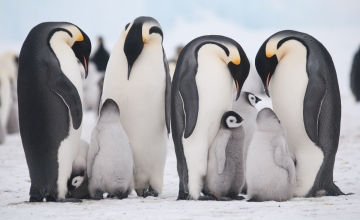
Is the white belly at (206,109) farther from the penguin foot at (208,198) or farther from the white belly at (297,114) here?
the white belly at (297,114)

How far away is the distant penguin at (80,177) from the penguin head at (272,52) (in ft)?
5.30

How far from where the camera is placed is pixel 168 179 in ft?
22.0

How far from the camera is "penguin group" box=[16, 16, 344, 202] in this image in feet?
16.1

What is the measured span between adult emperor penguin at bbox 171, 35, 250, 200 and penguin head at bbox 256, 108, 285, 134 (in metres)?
0.45

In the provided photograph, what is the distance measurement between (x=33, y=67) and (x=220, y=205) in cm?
178

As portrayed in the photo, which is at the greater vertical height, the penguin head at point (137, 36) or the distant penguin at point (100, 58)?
the distant penguin at point (100, 58)

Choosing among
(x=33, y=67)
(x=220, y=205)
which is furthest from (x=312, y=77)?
(x=33, y=67)

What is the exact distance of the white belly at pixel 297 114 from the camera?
17.1 ft

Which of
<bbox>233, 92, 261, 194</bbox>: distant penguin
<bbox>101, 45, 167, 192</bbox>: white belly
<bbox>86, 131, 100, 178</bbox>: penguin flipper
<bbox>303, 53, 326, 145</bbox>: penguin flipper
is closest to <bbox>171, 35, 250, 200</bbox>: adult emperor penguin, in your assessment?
<bbox>101, 45, 167, 192</bbox>: white belly

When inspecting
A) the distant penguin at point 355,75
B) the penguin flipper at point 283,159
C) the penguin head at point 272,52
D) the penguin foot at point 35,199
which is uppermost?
the distant penguin at point 355,75

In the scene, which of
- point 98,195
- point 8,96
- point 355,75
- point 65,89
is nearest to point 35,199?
point 98,195

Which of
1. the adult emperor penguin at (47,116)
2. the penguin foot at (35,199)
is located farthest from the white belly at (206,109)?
the penguin foot at (35,199)

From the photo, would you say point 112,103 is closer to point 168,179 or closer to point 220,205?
point 220,205

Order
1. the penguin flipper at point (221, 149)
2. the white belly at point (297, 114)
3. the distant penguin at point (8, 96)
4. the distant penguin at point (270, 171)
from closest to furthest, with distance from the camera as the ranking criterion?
the distant penguin at point (270, 171) < the penguin flipper at point (221, 149) < the white belly at point (297, 114) < the distant penguin at point (8, 96)
